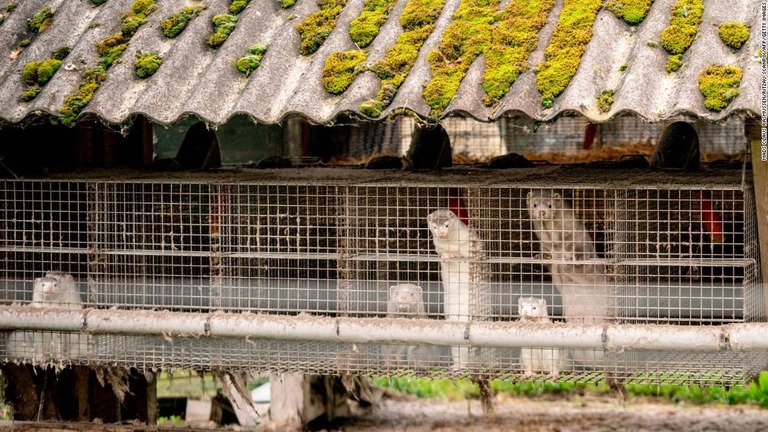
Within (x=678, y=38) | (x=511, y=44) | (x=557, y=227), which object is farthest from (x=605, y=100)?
(x=557, y=227)

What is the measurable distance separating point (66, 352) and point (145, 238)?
3.86 feet

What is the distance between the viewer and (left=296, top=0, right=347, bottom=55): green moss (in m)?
8.27

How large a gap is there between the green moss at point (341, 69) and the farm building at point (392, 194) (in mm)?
14

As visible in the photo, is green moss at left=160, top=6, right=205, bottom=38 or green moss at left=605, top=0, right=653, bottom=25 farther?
green moss at left=160, top=6, right=205, bottom=38

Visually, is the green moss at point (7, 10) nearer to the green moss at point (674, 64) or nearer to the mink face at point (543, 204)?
the mink face at point (543, 204)

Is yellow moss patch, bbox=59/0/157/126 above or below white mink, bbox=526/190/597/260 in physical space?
above

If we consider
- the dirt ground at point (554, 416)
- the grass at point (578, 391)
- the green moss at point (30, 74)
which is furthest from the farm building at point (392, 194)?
the grass at point (578, 391)

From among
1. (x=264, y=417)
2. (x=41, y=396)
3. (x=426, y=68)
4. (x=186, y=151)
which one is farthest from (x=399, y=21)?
(x=264, y=417)

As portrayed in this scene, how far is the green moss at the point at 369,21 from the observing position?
818 centimetres

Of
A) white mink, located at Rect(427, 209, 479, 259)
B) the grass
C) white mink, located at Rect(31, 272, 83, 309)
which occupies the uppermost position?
white mink, located at Rect(427, 209, 479, 259)

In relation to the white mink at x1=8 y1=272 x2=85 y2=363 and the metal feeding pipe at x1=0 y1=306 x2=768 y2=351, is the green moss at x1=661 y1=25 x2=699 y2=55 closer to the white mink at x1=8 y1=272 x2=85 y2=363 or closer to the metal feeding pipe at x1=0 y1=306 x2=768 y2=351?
the metal feeding pipe at x1=0 y1=306 x2=768 y2=351

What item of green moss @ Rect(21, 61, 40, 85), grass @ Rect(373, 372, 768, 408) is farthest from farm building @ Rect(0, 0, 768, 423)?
grass @ Rect(373, 372, 768, 408)

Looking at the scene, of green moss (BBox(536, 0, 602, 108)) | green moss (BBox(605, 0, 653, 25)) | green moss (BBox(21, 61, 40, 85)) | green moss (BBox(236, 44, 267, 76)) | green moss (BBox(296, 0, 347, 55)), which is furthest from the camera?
green moss (BBox(21, 61, 40, 85))

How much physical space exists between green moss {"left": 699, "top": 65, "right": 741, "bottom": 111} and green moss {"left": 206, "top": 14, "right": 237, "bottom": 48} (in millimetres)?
3646
